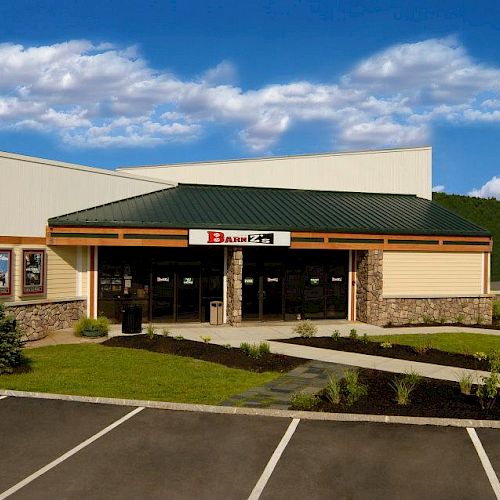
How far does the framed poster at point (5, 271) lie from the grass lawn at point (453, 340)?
1304 cm

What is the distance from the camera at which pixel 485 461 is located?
28.2 ft

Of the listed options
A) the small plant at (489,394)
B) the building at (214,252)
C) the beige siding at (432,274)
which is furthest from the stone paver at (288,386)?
the beige siding at (432,274)

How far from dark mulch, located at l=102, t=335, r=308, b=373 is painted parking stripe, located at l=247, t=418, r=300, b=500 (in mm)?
4794

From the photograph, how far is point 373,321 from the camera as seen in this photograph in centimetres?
2506

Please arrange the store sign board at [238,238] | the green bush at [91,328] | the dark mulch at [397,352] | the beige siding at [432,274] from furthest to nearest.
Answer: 1. the beige siding at [432,274]
2. the store sign board at [238,238]
3. the green bush at [91,328]
4. the dark mulch at [397,352]

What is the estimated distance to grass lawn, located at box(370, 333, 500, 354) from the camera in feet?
62.5

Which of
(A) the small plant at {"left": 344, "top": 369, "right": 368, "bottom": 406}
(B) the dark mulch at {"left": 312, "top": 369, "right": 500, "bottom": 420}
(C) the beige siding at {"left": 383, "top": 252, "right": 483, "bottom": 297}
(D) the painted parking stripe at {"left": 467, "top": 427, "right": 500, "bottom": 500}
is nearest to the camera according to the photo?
(D) the painted parking stripe at {"left": 467, "top": 427, "right": 500, "bottom": 500}

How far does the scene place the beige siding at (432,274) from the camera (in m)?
25.6

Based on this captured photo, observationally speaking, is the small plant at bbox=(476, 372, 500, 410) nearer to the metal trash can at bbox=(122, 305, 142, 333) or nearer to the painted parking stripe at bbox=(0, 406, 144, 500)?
the painted parking stripe at bbox=(0, 406, 144, 500)

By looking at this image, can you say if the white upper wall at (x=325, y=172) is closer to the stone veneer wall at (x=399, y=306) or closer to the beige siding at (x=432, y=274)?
the stone veneer wall at (x=399, y=306)

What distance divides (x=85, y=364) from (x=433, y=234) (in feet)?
55.1

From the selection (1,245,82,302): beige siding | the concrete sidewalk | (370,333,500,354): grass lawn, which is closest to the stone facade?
(1,245,82,302): beige siding

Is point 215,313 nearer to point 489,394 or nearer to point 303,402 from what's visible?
point 303,402

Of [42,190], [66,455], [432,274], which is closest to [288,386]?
[66,455]
